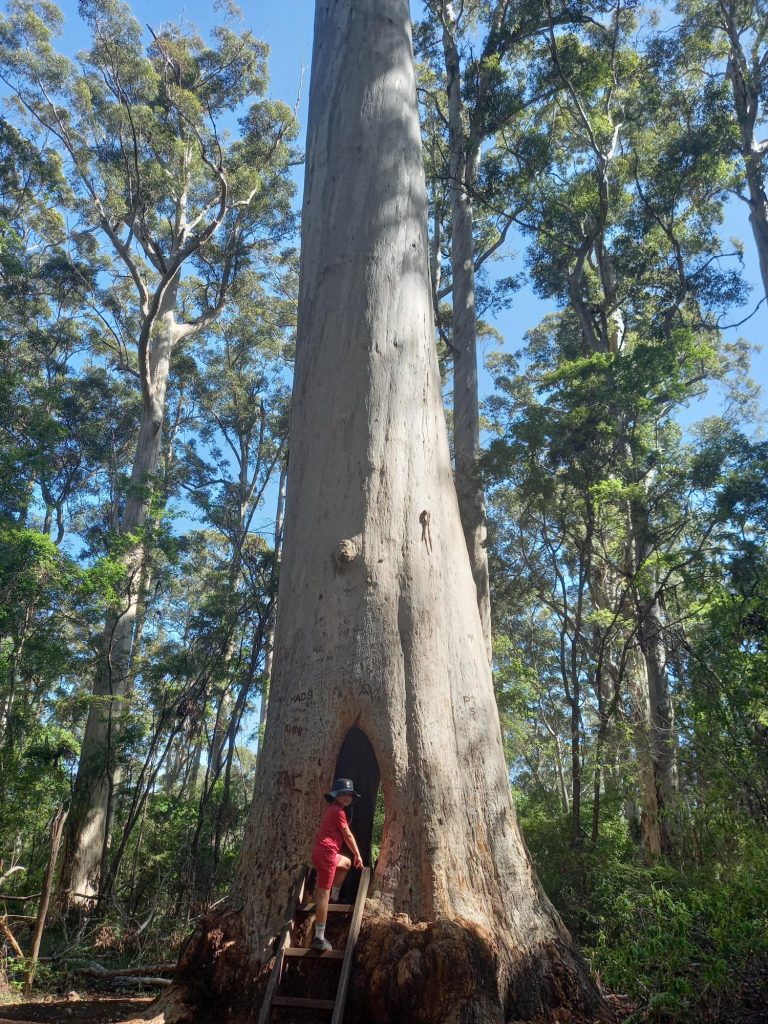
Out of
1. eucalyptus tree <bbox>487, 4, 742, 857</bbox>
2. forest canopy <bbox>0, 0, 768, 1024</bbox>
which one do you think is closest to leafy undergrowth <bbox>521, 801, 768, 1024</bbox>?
forest canopy <bbox>0, 0, 768, 1024</bbox>

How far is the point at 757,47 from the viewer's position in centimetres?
1454

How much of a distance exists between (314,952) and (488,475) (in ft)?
24.0

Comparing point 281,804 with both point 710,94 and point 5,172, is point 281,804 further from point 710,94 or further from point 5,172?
point 5,172

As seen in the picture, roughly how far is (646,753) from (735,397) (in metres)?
13.6

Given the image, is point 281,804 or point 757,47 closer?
point 281,804

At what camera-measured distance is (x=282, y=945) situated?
336 cm

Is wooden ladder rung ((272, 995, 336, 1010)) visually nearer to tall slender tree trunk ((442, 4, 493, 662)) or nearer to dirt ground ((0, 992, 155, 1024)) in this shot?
dirt ground ((0, 992, 155, 1024))

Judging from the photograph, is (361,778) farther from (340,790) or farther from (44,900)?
(44,900)

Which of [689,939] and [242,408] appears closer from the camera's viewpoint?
[689,939]

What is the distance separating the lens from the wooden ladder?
3182 mm

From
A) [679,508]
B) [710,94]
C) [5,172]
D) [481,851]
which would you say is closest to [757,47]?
[710,94]

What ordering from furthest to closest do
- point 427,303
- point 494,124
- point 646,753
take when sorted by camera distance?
point 494,124
point 646,753
point 427,303

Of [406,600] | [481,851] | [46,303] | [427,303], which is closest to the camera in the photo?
[481,851]

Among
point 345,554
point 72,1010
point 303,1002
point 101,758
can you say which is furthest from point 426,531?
point 101,758
